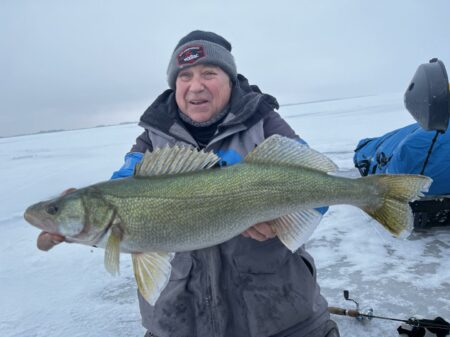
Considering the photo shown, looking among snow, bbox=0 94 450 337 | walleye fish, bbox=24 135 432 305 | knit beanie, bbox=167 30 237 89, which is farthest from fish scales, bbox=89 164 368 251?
snow, bbox=0 94 450 337

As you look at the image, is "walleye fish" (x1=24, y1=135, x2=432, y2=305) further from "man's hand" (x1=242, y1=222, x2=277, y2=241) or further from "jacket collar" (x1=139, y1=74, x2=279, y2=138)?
"jacket collar" (x1=139, y1=74, x2=279, y2=138)

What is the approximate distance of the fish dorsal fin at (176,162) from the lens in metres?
2.26

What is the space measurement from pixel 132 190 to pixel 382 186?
1488 mm

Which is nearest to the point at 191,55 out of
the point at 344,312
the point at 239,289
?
the point at 239,289

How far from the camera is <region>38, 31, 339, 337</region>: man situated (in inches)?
101

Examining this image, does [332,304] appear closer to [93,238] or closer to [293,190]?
[293,190]

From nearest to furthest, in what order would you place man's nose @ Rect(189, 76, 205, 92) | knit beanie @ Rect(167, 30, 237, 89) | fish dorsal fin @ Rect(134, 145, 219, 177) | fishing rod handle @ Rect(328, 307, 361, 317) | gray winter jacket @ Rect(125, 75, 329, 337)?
fish dorsal fin @ Rect(134, 145, 219, 177) < gray winter jacket @ Rect(125, 75, 329, 337) < man's nose @ Rect(189, 76, 205, 92) < knit beanie @ Rect(167, 30, 237, 89) < fishing rod handle @ Rect(328, 307, 361, 317)

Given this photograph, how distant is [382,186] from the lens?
2.30 metres

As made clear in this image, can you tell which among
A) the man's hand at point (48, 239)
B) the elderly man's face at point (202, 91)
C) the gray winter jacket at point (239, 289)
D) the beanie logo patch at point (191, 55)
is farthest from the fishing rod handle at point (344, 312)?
the beanie logo patch at point (191, 55)

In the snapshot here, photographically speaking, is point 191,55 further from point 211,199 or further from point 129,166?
point 211,199

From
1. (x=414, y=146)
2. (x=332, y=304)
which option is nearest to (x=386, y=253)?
(x=332, y=304)

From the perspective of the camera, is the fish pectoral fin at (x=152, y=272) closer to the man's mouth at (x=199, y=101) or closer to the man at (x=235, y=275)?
the man at (x=235, y=275)

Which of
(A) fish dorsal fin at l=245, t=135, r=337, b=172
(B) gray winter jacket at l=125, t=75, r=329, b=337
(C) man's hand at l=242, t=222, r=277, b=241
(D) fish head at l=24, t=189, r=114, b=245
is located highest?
(A) fish dorsal fin at l=245, t=135, r=337, b=172

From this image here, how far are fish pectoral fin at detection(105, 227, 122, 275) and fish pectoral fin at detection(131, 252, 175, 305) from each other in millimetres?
149
